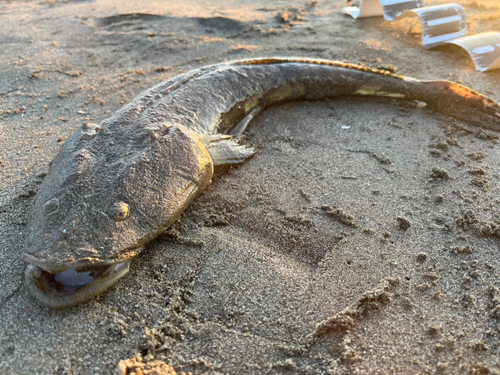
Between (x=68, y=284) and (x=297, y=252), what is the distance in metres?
1.49

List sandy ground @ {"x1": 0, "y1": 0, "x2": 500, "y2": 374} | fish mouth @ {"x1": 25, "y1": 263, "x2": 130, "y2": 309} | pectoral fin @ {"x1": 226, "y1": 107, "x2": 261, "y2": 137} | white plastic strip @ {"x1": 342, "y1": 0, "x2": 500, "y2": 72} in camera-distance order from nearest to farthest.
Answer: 1. sandy ground @ {"x1": 0, "y1": 0, "x2": 500, "y2": 374}
2. fish mouth @ {"x1": 25, "y1": 263, "x2": 130, "y2": 309}
3. pectoral fin @ {"x1": 226, "y1": 107, "x2": 261, "y2": 137}
4. white plastic strip @ {"x1": 342, "y1": 0, "x2": 500, "y2": 72}

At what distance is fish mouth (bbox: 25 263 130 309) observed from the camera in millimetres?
1967

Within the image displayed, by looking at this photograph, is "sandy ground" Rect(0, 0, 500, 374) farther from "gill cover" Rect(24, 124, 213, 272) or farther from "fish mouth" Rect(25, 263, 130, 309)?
"gill cover" Rect(24, 124, 213, 272)

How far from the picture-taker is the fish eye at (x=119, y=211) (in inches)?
82.9

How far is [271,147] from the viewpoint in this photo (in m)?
3.42

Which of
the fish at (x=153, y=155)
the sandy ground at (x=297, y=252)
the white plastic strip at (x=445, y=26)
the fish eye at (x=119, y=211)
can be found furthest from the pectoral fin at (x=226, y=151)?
the white plastic strip at (x=445, y=26)

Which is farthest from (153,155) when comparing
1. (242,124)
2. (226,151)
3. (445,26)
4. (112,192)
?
(445,26)

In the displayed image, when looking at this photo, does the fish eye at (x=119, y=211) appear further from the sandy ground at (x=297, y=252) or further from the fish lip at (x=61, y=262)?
the sandy ground at (x=297, y=252)

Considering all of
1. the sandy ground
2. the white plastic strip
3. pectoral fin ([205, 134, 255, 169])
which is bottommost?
the sandy ground

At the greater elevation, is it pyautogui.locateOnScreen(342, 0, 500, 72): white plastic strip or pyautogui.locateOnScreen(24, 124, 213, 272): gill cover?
pyautogui.locateOnScreen(342, 0, 500, 72): white plastic strip

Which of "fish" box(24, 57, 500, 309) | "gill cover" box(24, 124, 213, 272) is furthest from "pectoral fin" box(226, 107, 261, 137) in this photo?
"gill cover" box(24, 124, 213, 272)

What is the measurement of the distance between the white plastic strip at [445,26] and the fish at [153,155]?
3.87 ft

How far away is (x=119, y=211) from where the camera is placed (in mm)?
2111

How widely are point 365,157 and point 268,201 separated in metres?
1.12
